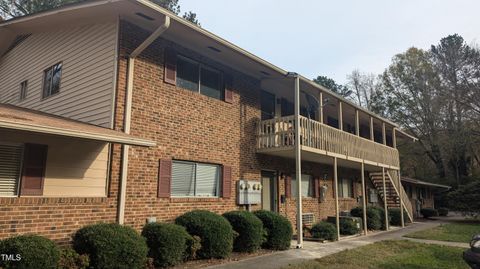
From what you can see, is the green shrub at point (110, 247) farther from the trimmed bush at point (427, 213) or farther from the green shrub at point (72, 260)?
the trimmed bush at point (427, 213)

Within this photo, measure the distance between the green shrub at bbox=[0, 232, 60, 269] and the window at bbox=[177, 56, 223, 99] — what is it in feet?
19.9

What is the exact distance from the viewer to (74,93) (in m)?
10.6

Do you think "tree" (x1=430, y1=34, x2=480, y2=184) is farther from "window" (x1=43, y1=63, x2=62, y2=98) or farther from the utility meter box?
"window" (x1=43, y1=63, x2=62, y2=98)

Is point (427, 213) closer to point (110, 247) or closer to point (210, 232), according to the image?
point (210, 232)

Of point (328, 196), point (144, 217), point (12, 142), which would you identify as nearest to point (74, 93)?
point (12, 142)

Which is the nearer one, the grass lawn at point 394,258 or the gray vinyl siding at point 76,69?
the grass lawn at point 394,258

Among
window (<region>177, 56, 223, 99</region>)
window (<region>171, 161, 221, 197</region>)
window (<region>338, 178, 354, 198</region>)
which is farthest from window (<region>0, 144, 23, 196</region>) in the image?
window (<region>338, 178, 354, 198</region>)

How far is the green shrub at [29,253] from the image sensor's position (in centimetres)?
576

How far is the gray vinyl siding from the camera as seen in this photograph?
31.7 feet

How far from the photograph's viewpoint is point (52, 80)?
12086 millimetres

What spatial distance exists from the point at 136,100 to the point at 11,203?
3731 mm

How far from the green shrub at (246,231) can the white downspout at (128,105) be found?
305cm

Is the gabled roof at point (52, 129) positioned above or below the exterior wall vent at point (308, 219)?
above

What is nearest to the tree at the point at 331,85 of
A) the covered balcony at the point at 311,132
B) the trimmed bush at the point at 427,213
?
the trimmed bush at the point at 427,213
